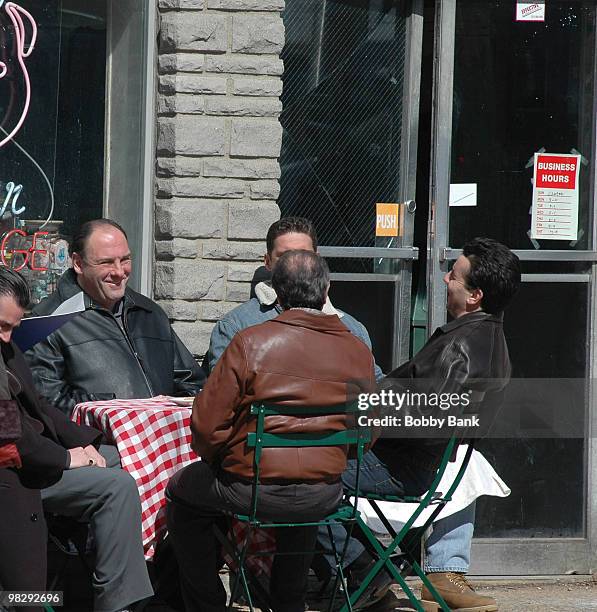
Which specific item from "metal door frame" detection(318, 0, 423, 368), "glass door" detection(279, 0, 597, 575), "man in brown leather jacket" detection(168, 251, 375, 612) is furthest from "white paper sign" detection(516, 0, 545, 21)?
"man in brown leather jacket" detection(168, 251, 375, 612)

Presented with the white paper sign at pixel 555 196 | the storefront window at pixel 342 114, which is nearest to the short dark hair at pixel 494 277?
the storefront window at pixel 342 114

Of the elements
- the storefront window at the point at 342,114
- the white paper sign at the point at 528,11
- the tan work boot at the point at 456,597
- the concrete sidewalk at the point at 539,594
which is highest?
the white paper sign at the point at 528,11

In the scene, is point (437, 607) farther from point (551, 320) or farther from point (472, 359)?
point (551, 320)

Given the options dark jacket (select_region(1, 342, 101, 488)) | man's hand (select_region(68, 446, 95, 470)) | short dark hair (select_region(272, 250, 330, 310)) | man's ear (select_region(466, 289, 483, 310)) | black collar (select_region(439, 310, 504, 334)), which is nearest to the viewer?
dark jacket (select_region(1, 342, 101, 488))

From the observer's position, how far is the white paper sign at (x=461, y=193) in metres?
6.19

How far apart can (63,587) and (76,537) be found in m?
0.71

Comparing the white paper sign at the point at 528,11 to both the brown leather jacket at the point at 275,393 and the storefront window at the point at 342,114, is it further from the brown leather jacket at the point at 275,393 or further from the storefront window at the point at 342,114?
the brown leather jacket at the point at 275,393

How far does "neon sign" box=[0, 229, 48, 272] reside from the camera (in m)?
5.78

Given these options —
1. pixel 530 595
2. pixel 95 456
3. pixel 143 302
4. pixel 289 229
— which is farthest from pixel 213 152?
pixel 530 595

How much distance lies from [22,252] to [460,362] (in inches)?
90.7

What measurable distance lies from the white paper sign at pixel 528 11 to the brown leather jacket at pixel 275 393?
268 cm

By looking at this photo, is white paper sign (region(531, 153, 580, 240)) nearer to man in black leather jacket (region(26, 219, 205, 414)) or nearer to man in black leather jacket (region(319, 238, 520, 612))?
man in black leather jacket (region(319, 238, 520, 612))

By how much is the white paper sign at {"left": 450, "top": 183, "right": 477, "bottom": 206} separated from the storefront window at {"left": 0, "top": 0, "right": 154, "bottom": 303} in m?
1.59

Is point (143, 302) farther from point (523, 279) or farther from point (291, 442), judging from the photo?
point (523, 279)
